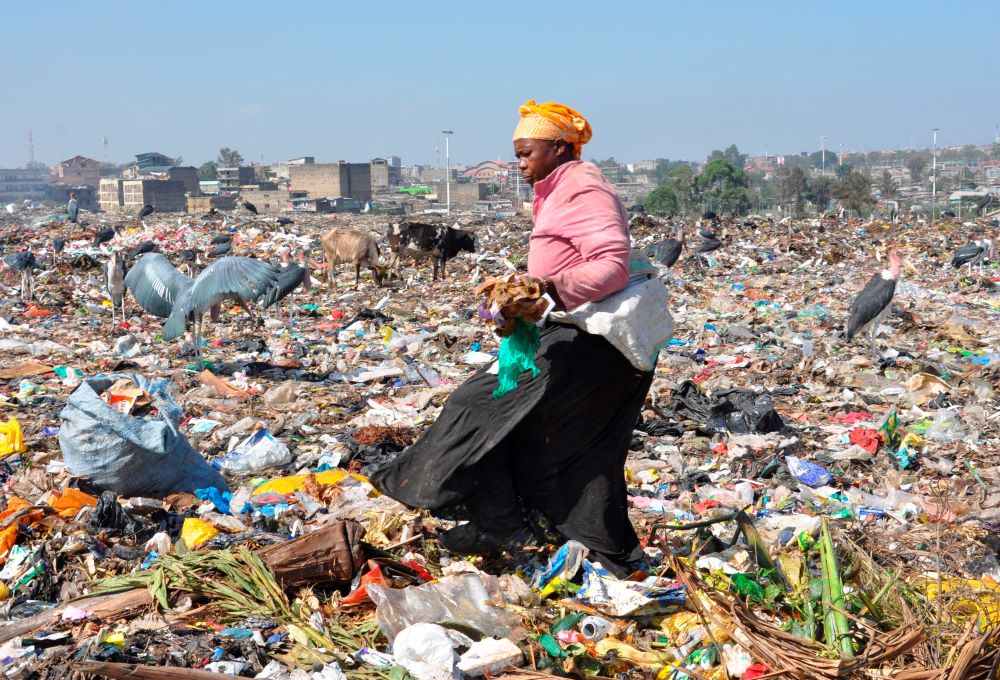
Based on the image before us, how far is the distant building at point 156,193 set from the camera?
53.7 m

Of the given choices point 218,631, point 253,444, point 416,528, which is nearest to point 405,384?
point 253,444

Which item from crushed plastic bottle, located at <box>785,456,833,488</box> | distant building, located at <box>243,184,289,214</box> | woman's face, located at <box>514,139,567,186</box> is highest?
distant building, located at <box>243,184,289,214</box>

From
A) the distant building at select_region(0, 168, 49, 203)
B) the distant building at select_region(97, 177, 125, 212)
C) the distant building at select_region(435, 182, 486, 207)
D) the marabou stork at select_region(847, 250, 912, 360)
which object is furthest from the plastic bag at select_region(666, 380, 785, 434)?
the distant building at select_region(0, 168, 49, 203)

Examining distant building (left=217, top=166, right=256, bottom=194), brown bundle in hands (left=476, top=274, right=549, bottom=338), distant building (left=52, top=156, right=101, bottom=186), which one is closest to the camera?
brown bundle in hands (left=476, top=274, right=549, bottom=338)

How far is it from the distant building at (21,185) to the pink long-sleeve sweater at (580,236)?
4324 inches

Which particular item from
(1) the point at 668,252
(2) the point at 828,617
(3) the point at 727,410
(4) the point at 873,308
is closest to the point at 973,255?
(1) the point at 668,252

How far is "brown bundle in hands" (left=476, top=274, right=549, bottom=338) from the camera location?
2.47 meters

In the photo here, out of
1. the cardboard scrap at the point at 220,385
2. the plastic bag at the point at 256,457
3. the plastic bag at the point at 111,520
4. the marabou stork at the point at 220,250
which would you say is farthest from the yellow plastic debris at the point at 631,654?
→ the marabou stork at the point at 220,250

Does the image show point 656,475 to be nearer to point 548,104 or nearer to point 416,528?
point 416,528

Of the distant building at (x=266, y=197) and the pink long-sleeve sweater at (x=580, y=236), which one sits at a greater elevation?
the distant building at (x=266, y=197)

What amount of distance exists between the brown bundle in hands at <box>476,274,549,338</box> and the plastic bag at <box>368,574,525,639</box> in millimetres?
763

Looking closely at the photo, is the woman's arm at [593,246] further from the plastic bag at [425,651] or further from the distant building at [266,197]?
the distant building at [266,197]

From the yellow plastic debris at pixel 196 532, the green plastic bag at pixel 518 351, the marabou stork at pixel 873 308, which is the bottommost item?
the yellow plastic debris at pixel 196 532

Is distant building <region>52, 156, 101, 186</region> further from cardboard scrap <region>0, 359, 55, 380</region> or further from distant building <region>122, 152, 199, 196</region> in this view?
cardboard scrap <region>0, 359, 55, 380</region>
